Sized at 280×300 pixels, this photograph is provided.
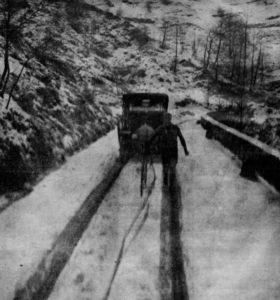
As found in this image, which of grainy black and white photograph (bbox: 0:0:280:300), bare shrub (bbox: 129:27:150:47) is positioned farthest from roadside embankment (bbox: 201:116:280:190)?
bare shrub (bbox: 129:27:150:47)

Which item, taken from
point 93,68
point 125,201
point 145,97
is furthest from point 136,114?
point 93,68

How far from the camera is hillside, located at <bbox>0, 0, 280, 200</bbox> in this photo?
931 cm

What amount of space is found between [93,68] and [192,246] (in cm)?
3155

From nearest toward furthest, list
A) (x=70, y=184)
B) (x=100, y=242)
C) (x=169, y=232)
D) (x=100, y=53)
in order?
(x=100, y=242) < (x=169, y=232) < (x=70, y=184) < (x=100, y=53)

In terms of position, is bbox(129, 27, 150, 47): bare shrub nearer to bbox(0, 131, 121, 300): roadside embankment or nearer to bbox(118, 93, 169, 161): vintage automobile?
bbox(118, 93, 169, 161): vintage automobile

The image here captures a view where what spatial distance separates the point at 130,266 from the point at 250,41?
8023cm

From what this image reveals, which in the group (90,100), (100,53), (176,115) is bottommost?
(176,115)

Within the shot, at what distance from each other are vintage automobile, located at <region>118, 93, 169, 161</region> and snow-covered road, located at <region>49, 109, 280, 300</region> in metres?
3.46

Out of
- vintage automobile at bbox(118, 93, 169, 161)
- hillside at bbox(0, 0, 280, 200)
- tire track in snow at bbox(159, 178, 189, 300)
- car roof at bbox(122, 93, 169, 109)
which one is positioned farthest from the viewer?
car roof at bbox(122, 93, 169, 109)

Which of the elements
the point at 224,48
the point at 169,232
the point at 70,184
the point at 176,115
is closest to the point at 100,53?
the point at 176,115

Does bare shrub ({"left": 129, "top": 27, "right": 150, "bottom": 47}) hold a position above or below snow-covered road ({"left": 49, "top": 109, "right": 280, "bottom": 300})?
above

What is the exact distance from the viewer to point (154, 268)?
14.0ft

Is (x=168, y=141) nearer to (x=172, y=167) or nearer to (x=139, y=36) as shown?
(x=172, y=167)

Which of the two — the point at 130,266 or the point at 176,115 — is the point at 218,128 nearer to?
the point at 130,266
